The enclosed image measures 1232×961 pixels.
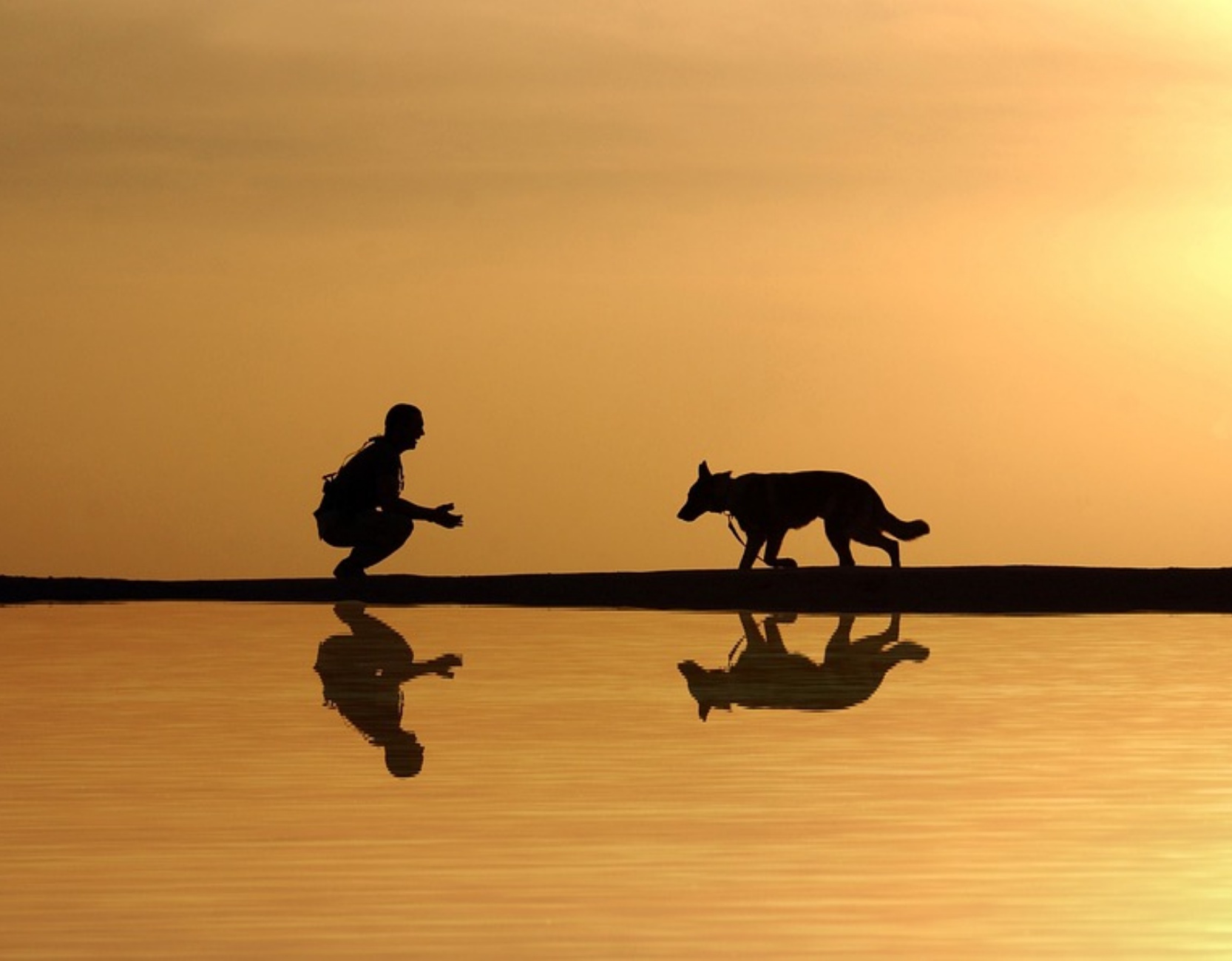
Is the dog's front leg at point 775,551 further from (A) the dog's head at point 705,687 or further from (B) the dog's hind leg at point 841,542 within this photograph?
(A) the dog's head at point 705,687

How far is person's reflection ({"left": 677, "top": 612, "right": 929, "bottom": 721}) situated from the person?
458 centimetres

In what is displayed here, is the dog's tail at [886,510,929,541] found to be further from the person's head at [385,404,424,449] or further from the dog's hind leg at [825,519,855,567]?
the person's head at [385,404,424,449]

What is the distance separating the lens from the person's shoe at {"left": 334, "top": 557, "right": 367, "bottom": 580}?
67.4 ft

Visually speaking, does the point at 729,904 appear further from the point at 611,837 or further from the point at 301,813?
the point at 301,813

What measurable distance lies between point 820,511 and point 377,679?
12.3 metres

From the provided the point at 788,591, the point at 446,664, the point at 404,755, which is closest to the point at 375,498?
the point at 788,591

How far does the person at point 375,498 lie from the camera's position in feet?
64.5

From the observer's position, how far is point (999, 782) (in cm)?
788

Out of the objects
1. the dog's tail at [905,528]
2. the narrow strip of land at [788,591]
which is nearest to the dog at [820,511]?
the dog's tail at [905,528]

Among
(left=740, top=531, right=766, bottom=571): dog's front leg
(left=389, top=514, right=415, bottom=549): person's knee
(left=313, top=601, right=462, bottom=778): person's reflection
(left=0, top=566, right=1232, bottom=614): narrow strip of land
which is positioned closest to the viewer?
(left=313, top=601, right=462, bottom=778): person's reflection

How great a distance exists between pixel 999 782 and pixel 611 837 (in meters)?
1.57

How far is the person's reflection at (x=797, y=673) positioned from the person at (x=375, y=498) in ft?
15.0

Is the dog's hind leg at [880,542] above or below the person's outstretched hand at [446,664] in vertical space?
below

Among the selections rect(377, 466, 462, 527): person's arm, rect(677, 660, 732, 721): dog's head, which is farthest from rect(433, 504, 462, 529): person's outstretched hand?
rect(677, 660, 732, 721): dog's head
